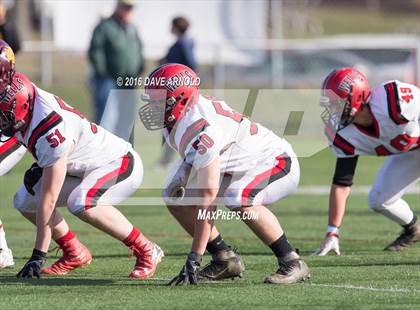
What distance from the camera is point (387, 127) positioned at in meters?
7.83

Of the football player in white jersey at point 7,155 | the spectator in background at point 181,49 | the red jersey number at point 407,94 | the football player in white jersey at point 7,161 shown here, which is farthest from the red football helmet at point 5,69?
the spectator in background at point 181,49

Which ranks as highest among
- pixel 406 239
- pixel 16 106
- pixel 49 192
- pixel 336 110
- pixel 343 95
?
pixel 16 106

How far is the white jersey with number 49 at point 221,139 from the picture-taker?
245 inches

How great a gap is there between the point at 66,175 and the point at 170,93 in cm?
107

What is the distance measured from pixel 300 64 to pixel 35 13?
1257 centimetres

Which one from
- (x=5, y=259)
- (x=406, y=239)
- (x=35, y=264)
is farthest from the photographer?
(x=406, y=239)

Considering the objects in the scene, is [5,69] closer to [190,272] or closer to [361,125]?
[190,272]

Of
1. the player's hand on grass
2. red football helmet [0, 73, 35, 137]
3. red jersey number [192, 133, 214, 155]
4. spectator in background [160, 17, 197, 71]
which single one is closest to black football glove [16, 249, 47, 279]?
red football helmet [0, 73, 35, 137]

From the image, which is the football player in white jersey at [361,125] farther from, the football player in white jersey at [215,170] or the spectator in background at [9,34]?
the spectator in background at [9,34]

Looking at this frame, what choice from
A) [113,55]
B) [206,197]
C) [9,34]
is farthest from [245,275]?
[113,55]

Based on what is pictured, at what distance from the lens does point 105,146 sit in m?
6.98

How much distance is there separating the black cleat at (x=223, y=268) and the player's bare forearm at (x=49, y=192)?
1.02m

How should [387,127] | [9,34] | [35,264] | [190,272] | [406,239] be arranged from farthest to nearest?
[9,34] < [406,239] < [387,127] < [35,264] < [190,272]

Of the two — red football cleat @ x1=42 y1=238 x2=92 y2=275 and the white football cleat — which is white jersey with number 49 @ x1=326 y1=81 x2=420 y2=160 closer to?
red football cleat @ x1=42 y1=238 x2=92 y2=275
